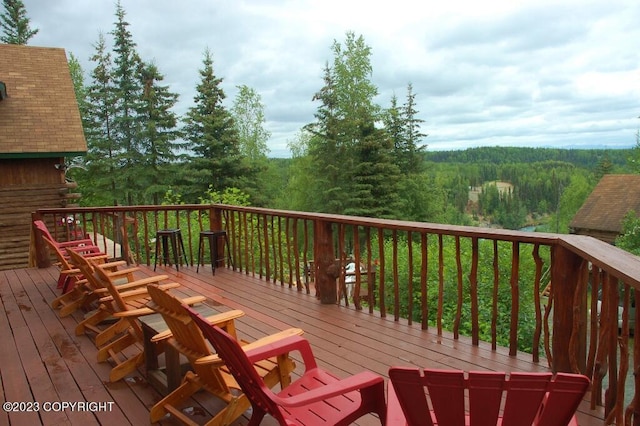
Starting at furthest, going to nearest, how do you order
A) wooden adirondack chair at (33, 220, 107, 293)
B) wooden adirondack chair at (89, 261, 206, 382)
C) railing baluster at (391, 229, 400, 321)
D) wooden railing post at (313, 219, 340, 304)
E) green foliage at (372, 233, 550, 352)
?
green foliage at (372, 233, 550, 352)
wooden adirondack chair at (33, 220, 107, 293)
wooden railing post at (313, 219, 340, 304)
railing baluster at (391, 229, 400, 321)
wooden adirondack chair at (89, 261, 206, 382)

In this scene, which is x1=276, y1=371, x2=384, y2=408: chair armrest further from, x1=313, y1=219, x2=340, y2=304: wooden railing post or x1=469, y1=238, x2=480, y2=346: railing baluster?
x1=313, y1=219, x2=340, y2=304: wooden railing post

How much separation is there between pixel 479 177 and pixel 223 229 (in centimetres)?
4453

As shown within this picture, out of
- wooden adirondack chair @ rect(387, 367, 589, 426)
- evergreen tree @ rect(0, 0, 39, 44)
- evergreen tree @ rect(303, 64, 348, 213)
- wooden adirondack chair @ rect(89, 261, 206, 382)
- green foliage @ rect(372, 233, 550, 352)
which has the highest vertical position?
evergreen tree @ rect(0, 0, 39, 44)

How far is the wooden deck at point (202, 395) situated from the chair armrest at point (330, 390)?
2.60 ft

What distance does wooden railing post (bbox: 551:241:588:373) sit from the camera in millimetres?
2760

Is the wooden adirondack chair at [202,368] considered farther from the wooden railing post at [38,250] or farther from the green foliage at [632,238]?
the green foliage at [632,238]

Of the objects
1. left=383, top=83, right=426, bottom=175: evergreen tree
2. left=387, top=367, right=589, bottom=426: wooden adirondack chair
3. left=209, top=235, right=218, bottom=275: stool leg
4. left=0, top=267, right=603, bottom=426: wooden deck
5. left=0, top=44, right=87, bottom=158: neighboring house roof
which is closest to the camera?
left=387, top=367, right=589, bottom=426: wooden adirondack chair

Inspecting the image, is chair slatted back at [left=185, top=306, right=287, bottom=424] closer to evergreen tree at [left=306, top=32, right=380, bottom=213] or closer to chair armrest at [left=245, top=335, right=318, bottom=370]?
chair armrest at [left=245, top=335, right=318, bottom=370]

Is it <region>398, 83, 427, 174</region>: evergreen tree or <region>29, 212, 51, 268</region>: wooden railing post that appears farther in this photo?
<region>398, 83, 427, 174</region>: evergreen tree

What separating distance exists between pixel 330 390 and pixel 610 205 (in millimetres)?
23687

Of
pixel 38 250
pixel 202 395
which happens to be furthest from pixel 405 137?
pixel 202 395

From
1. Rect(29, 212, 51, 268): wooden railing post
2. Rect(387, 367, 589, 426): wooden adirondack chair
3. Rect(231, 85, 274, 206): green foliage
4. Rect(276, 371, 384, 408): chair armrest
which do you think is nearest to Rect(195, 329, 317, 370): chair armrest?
Rect(276, 371, 384, 408): chair armrest

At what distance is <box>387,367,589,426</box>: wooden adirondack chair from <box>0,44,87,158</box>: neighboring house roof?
11.2m

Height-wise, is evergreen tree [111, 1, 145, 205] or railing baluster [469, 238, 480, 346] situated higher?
evergreen tree [111, 1, 145, 205]
